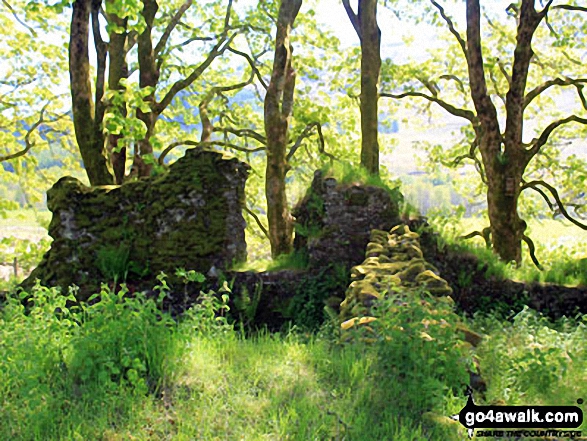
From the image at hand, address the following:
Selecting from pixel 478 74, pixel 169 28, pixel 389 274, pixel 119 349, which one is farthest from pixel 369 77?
pixel 119 349

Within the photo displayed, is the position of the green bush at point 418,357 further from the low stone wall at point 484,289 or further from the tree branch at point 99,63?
the tree branch at point 99,63

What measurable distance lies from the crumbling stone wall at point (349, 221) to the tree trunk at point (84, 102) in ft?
14.9

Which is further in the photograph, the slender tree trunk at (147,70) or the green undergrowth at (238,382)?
the slender tree trunk at (147,70)

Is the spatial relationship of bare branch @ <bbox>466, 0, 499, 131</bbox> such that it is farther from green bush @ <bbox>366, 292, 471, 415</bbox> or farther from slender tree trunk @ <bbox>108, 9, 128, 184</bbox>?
green bush @ <bbox>366, 292, 471, 415</bbox>

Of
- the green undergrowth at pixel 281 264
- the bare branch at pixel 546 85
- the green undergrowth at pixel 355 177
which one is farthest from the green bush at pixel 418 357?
the bare branch at pixel 546 85

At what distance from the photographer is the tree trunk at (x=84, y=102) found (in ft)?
32.6

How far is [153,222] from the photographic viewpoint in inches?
379

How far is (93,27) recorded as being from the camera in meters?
11.5

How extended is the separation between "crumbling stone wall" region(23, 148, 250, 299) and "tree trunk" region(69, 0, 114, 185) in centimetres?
86

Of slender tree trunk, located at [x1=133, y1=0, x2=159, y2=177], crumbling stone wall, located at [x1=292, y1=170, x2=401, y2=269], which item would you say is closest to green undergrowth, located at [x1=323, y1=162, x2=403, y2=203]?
crumbling stone wall, located at [x1=292, y1=170, x2=401, y2=269]

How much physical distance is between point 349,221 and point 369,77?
4.99 meters

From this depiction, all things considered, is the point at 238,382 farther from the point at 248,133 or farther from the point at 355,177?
the point at 248,133

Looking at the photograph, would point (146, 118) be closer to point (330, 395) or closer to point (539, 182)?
point (330, 395)

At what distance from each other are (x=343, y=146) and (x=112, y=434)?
1847cm
